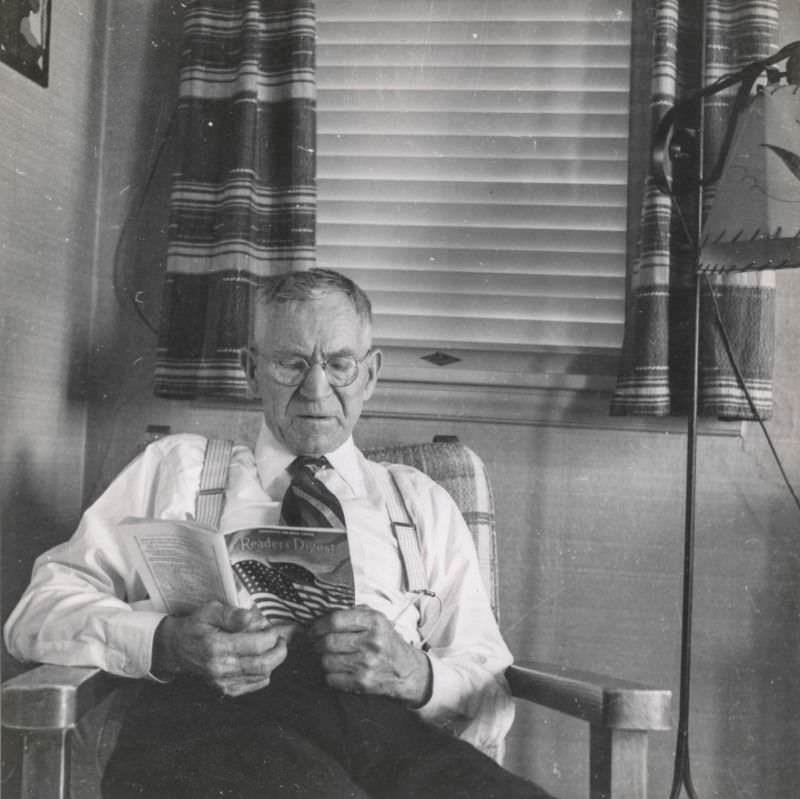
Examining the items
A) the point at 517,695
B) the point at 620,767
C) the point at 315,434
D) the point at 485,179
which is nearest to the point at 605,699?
the point at 620,767

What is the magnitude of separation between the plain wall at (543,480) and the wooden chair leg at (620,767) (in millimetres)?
707

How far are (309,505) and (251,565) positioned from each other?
206 millimetres

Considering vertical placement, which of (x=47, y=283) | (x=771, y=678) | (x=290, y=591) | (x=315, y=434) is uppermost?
(x=47, y=283)

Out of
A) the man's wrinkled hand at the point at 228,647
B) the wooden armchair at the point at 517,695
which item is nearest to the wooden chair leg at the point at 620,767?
the wooden armchair at the point at 517,695

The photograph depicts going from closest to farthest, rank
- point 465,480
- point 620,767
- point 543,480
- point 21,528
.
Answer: point 620,767 < point 465,480 < point 21,528 < point 543,480

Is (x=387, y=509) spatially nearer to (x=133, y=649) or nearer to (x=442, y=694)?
(x=442, y=694)

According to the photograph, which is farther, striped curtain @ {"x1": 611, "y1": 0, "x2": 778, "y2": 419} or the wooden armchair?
striped curtain @ {"x1": 611, "y1": 0, "x2": 778, "y2": 419}

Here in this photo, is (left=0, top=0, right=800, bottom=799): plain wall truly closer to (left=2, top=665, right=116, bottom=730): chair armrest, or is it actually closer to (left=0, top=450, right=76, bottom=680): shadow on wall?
(left=0, top=450, right=76, bottom=680): shadow on wall

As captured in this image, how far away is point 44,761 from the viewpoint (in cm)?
105

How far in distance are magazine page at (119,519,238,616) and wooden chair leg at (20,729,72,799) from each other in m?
0.22

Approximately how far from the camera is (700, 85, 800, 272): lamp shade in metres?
1.39

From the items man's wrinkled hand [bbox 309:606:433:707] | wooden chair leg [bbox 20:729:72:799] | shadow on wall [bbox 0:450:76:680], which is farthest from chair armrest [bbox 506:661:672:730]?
shadow on wall [bbox 0:450:76:680]

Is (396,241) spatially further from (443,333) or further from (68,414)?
(68,414)

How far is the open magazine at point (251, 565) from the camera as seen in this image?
44.2 inches
